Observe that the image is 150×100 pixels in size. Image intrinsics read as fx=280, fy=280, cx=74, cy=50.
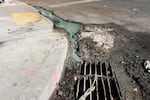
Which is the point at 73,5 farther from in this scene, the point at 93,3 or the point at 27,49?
the point at 27,49

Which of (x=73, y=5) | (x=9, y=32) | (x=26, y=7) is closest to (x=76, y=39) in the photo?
(x=9, y=32)

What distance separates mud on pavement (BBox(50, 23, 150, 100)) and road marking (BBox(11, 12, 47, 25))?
3.73 ft

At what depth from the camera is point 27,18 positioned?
25.3 ft

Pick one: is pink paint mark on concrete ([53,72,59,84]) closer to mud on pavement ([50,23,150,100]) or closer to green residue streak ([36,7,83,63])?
mud on pavement ([50,23,150,100])

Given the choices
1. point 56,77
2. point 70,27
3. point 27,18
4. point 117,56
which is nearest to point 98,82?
point 56,77

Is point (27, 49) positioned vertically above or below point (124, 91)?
above

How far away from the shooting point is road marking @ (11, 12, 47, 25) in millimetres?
A: 7399

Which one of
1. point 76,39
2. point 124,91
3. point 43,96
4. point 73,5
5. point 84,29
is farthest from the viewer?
point 73,5

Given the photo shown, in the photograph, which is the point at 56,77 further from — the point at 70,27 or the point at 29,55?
the point at 70,27

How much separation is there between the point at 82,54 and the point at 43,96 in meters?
2.24

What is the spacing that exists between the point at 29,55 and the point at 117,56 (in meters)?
2.04

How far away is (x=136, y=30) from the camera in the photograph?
7.95 m

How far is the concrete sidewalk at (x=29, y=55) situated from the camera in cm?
443

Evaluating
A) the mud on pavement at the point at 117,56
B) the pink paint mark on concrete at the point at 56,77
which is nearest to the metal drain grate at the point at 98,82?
the mud on pavement at the point at 117,56
